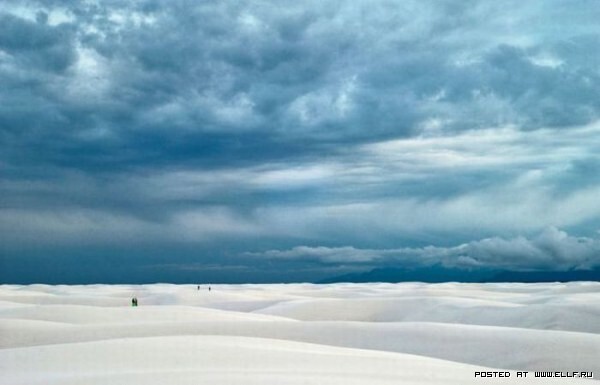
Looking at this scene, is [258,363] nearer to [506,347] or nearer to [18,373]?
[18,373]

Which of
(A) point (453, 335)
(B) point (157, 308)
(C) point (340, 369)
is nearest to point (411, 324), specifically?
(A) point (453, 335)

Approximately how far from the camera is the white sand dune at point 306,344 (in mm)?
6074

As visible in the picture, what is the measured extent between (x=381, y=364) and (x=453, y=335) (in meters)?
4.78

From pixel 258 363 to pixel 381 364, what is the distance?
1.14m

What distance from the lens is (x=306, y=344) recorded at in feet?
29.9

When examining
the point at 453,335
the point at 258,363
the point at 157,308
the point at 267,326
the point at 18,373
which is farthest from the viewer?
the point at 157,308

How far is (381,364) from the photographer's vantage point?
6.92 metres

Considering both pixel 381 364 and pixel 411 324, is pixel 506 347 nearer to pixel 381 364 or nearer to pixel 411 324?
pixel 411 324

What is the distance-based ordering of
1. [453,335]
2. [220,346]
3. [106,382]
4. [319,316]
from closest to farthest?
[106,382], [220,346], [453,335], [319,316]

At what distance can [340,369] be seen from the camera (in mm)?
6434

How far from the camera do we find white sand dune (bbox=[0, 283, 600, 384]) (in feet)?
19.9

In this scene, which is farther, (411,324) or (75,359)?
(411,324)

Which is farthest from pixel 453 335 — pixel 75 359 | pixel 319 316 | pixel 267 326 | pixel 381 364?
pixel 319 316

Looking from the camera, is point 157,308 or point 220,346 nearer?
point 220,346
